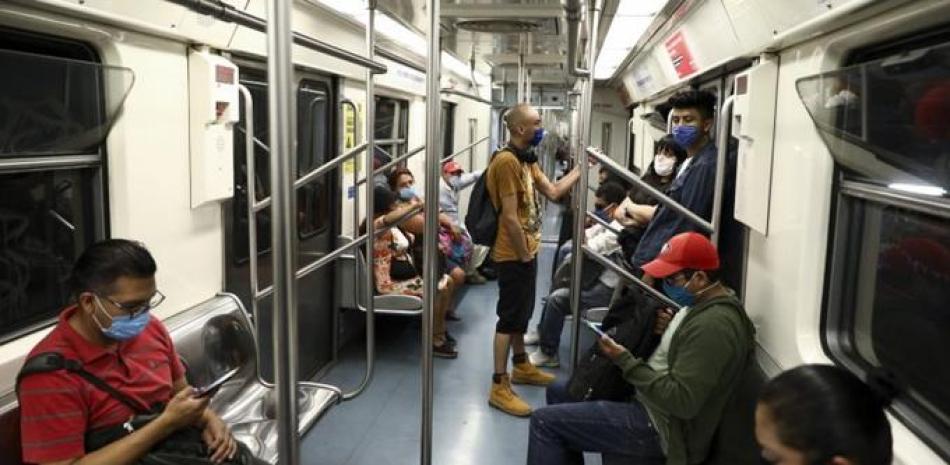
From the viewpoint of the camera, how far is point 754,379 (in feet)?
8.09

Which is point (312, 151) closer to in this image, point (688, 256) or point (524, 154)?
point (524, 154)

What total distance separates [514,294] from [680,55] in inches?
83.2

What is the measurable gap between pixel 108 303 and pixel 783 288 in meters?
2.24

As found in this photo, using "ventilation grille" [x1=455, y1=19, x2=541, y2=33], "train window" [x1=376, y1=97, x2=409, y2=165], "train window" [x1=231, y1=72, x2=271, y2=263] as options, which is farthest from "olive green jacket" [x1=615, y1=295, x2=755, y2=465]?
"train window" [x1=376, y1=97, x2=409, y2=165]

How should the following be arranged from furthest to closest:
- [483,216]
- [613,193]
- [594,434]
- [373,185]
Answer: [613,193] → [483,216] → [373,185] → [594,434]

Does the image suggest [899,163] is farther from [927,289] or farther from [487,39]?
[487,39]

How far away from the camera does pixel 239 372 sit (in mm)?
3154

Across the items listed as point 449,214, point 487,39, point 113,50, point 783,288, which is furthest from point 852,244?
point 449,214

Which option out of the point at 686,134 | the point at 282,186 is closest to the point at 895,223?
the point at 686,134

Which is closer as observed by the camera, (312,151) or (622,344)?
(622,344)

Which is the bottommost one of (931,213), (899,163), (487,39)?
(931,213)

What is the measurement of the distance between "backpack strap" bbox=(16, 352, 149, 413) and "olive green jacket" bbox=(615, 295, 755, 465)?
5.27 ft

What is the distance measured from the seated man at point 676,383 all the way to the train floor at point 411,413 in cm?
103

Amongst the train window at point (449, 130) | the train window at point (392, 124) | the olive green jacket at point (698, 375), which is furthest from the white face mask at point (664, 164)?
the train window at point (449, 130)
